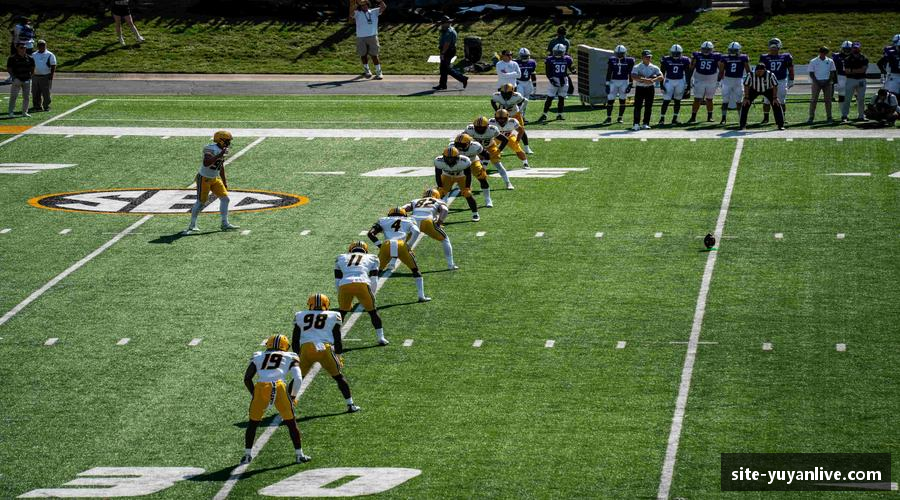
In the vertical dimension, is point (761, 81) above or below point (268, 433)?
above

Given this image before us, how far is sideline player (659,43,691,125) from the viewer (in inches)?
1624

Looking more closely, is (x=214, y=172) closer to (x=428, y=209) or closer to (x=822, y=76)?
(x=428, y=209)

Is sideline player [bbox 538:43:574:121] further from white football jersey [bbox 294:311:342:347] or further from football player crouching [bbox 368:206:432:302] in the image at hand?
white football jersey [bbox 294:311:342:347]

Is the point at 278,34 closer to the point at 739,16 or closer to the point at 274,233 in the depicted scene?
the point at 739,16

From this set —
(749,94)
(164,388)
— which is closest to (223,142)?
(164,388)

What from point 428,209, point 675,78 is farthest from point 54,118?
point 428,209

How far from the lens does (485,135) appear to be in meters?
33.3

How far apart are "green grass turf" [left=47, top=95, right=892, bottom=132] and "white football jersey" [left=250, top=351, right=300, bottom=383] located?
22.4 metres

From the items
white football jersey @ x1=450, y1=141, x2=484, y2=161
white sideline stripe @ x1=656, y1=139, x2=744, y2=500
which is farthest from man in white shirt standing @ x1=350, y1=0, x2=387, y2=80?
white sideline stripe @ x1=656, y1=139, x2=744, y2=500

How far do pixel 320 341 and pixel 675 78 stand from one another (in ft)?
74.6

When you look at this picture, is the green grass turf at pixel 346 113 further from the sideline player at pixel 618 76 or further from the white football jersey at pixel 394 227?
the white football jersey at pixel 394 227

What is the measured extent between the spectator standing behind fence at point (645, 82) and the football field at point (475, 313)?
35.8 inches

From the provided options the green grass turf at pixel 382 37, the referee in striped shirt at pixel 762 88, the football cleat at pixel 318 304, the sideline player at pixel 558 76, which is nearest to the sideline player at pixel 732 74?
the referee in striped shirt at pixel 762 88

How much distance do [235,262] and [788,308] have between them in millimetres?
10032
